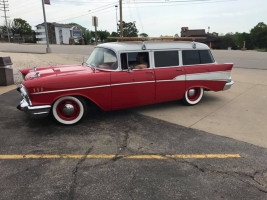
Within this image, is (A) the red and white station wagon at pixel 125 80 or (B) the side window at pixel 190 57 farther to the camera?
(B) the side window at pixel 190 57

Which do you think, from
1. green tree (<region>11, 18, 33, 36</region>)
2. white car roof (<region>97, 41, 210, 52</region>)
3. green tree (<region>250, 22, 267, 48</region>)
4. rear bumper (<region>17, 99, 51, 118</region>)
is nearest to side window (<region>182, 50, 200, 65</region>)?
white car roof (<region>97, 41, 210, 52</region>)

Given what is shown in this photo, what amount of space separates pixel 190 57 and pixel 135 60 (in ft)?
5.16

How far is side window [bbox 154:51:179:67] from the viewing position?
216 inches

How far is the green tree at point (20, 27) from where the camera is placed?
90938 millimetres

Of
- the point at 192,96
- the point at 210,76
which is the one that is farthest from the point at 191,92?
the point at 210,76

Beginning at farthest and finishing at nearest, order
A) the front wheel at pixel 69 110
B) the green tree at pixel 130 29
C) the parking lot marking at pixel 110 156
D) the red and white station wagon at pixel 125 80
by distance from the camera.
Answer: the green tree at pixel 130 29, the front wheel at pixel 69 110, the red and white station wagon at pixel 125 80, the parking lot marking at pixel 110 156

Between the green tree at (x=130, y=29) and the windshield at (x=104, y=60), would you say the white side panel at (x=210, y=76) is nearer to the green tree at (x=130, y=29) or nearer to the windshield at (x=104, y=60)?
the windshield at (x=104, y=60)

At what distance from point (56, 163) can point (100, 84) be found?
6.24 ft

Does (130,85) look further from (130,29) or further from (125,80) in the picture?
(130,29)

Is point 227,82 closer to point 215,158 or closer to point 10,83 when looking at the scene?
point 215,158

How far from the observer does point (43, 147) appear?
3.89 metres

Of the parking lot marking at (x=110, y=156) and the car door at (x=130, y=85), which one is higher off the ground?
the car door at (x=130, y=85)

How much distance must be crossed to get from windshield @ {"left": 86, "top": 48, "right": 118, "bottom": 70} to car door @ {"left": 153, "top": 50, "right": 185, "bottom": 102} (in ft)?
3.25

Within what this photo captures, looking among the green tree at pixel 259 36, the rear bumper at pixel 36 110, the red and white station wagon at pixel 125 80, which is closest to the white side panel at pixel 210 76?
the red and white station wagon at pixel 125 80
